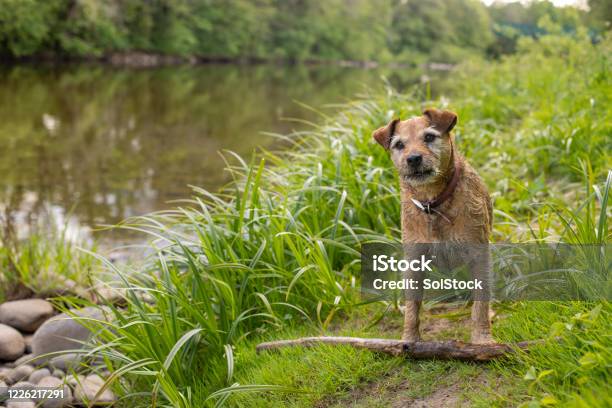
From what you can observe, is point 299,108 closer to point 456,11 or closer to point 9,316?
point 9,316

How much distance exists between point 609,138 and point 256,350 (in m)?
3.88

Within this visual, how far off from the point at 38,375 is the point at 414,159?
3.45 m

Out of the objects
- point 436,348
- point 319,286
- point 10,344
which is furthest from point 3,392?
point 436,348

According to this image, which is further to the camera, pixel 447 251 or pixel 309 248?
pixel 309 248

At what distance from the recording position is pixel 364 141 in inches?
237

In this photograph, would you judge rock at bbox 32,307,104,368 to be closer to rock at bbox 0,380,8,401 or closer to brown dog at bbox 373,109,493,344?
rock at bbox 0,380,8,401

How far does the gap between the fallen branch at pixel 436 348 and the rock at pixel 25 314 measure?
3.29 m

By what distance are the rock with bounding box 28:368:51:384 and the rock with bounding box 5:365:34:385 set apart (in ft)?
0.13

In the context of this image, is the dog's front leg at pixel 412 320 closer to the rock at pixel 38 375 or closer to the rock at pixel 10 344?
the rock at pixel 38 375

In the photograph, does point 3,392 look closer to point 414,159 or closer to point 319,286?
point 319,286

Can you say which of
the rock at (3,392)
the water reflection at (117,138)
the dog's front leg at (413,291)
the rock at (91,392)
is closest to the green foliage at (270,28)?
the water reflection at (117,138)

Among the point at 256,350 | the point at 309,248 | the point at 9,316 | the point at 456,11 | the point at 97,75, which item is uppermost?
the point at 456,11

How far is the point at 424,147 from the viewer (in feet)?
8.44

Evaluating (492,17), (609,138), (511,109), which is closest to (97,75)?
(492,17)
